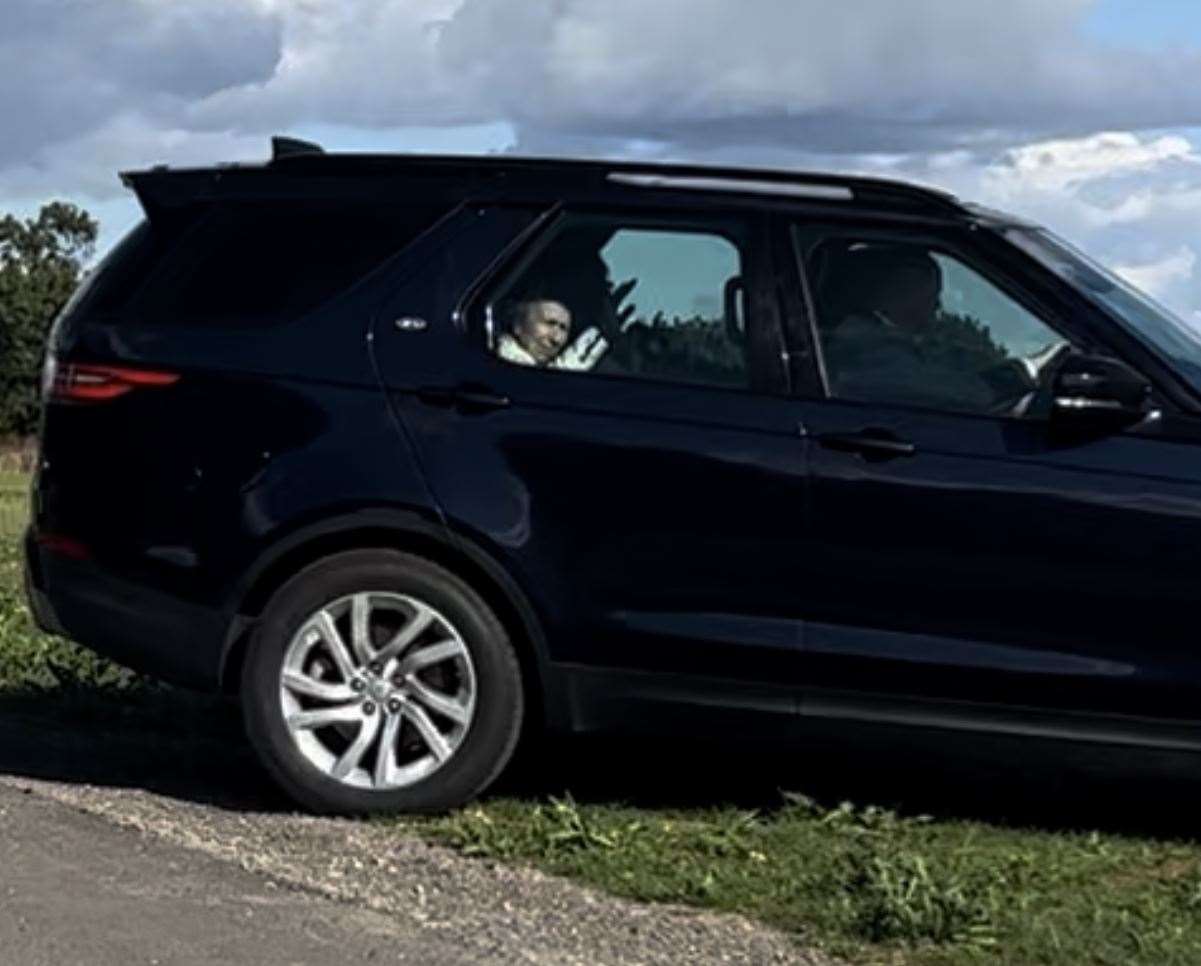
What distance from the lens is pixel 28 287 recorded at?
281 feet

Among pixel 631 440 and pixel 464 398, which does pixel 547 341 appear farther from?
pixel 631 440

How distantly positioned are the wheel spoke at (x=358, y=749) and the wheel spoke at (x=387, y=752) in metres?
0.04

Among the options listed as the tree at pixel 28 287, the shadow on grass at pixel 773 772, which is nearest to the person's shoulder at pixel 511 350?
the shadow on grass at pixel 773 772

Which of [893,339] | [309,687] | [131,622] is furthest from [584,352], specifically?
[131,622]

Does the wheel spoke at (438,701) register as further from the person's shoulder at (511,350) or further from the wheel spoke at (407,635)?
the person's shoulder at (511,350)

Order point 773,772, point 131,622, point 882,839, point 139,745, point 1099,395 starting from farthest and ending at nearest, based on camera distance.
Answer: point 139,745
point 773,772
point 131,622
point 882,839
point 1099,395

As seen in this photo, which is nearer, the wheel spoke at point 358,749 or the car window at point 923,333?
the car window at point 923,333

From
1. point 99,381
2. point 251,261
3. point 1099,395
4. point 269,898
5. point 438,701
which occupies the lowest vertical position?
point 269,898

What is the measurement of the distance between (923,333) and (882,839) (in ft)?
4.55

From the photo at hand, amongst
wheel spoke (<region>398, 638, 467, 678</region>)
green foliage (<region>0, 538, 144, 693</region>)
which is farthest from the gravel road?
green foliage (<region>0, 538, 144, 693</region>)

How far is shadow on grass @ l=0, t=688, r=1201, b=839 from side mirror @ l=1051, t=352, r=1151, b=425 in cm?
88

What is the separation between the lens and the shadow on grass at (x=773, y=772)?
6.80m

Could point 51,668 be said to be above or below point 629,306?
below

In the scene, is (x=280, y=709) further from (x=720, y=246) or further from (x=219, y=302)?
(x=720, y=246)
